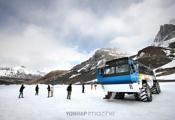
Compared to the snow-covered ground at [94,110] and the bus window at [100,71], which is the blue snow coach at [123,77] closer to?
the bus window at [100,71]

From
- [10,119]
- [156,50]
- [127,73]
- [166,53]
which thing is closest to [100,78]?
[127,73]

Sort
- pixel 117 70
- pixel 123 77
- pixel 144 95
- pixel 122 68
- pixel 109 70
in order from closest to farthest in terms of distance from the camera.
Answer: pixel 123 77 < pixel 122 68 < pixel 117 70 < pixel 144 95 < pixel 109 70

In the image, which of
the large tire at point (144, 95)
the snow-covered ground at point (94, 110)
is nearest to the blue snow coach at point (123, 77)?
the large tire at point (144, 95)

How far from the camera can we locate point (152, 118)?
822cm

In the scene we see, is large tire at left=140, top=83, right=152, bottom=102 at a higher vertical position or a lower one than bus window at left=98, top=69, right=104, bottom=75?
lower

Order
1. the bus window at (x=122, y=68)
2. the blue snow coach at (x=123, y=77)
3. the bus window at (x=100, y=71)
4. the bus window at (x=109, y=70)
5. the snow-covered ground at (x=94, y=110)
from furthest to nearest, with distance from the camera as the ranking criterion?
1. the bus window at (x=100, y=71)
2. the bus window at (x=109, y=70)
3. the bus window at (x=122, y=68)
4. the blue snow coach at (x=123, y=77)
5. the snow-covered ground at (x=94, y=110)

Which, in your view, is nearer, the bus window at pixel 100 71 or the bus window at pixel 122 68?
the bus window at pixel 122 68

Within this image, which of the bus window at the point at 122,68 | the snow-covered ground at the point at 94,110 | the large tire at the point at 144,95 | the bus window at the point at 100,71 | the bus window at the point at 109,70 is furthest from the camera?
the bus window at the point at 100,71

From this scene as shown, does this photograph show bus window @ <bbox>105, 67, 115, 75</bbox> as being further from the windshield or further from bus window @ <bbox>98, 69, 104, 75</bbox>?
bus window @ <bbox>98, 69, 104, 75</bbox>

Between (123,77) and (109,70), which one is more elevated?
(109,70)

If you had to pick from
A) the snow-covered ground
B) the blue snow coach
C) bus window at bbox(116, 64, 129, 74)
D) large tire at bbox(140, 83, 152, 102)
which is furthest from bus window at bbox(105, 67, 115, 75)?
large tire at bbox(140, 83, 152, 102)

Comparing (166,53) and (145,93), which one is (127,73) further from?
(166,53)

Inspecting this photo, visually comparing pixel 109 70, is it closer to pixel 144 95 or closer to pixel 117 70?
pixel 117 70

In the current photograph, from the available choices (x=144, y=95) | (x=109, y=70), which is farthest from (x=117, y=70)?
(x=144, y=95)
